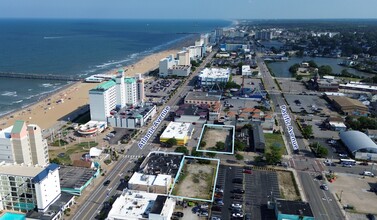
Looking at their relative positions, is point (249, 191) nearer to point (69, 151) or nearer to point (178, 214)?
point (178, 214)

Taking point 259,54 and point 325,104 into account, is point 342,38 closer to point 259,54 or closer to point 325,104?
point 259,54

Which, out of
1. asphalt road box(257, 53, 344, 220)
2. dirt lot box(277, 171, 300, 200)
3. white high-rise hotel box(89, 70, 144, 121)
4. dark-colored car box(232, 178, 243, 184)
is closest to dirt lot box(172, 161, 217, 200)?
dark-colored car box(232, 178, 243, 184)

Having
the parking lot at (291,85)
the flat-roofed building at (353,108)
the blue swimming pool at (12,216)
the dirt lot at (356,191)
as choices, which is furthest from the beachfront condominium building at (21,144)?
the parking lot at (291,85)

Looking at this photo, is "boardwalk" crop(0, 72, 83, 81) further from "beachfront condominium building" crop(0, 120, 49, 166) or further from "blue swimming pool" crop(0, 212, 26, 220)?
"blue swimming pool" crop(0, 212, 26, 220)

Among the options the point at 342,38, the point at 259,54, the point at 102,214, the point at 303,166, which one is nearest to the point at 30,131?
the point at 102,214

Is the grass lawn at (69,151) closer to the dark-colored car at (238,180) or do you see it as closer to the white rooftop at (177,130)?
the white rooftop at (177,130)

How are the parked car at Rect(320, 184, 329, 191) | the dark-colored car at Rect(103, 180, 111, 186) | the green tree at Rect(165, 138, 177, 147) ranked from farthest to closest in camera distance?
the green tree at Rect(165, 138, 177, 147) → the dark-colored car at Rect(103, 180, 111, 186) → the parked car at Rect(320, 184, 329, 191)

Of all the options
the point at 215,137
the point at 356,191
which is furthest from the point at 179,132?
the point at 356,191
